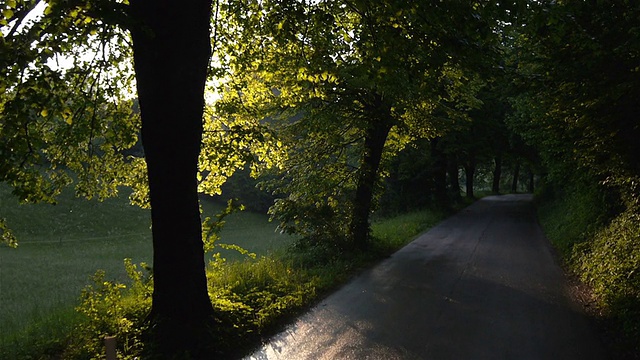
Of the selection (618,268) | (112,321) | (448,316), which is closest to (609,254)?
(618,268)

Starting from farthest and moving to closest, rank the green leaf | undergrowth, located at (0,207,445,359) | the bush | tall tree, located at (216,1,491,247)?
the bush < tall tree, located at (216,1,491,247) < undergrowth, located at (0,207,445,359) < the green leaf

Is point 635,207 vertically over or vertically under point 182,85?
under

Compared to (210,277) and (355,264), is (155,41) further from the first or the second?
(355,264)

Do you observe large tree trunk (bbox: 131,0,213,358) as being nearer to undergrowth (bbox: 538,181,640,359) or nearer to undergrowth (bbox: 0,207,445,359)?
undergrowth (bbox: 0,207,445,359)

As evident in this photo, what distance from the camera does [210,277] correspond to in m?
9.91

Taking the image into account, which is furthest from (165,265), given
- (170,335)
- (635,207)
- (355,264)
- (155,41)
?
(635,207)

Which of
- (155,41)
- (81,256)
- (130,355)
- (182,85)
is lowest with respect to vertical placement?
(81,256)

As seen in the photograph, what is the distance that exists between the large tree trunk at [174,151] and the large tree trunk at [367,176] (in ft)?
28.7

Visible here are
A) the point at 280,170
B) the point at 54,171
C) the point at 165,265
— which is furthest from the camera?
the point at 280,170

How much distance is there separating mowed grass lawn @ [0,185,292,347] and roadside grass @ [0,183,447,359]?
65mm

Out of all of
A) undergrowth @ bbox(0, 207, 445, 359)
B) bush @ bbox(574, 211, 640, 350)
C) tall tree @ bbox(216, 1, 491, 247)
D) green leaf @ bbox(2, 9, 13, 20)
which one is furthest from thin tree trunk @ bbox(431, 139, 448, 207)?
green leaf @ bbox(2, 9, 13, 20)

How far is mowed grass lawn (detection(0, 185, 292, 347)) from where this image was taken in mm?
11766

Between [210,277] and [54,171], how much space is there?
136 inches

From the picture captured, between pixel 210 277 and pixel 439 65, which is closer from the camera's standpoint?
pixel 439 65
